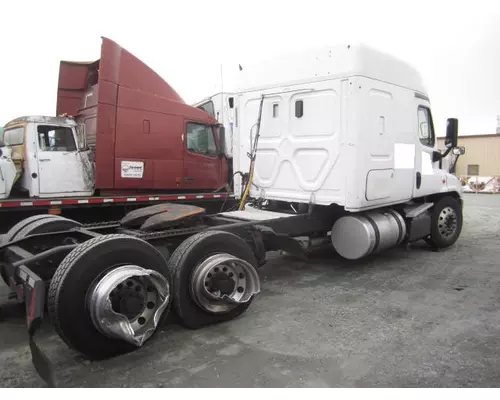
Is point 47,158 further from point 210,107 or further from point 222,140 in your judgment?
point 210,107

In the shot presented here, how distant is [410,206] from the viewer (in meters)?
6.62

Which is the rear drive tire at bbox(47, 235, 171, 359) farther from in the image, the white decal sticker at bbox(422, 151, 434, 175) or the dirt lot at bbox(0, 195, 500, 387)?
the white decal sticker at bbox(422, 151, 434, 175)

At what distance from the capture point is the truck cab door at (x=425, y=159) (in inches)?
255

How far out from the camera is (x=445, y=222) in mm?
7039

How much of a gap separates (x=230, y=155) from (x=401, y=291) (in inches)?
206

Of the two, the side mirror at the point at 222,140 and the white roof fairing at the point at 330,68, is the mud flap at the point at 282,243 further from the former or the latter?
the side mirror at the point at 222,140

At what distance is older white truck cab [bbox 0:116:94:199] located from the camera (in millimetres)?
6953

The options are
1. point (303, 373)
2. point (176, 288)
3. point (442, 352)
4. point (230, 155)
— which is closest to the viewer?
point (303, 373)

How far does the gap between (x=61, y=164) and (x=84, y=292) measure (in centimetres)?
484

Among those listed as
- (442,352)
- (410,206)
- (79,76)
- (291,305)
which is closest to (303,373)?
(442,352)

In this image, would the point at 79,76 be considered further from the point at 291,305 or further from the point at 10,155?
the point at 291,305

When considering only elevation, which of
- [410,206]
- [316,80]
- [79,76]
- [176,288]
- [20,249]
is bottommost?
[176,288]

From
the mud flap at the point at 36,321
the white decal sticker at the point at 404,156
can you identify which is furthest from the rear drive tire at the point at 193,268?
the white decal sticker at the point at 404,156

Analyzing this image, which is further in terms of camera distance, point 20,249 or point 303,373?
point 20,249
